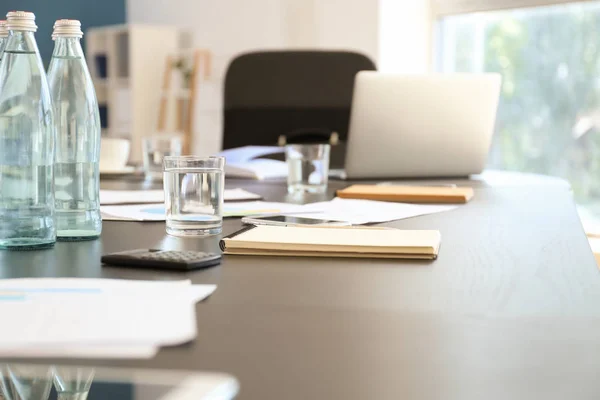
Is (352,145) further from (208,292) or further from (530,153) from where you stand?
(530,153)

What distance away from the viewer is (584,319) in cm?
52

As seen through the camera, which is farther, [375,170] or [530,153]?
[530,153]

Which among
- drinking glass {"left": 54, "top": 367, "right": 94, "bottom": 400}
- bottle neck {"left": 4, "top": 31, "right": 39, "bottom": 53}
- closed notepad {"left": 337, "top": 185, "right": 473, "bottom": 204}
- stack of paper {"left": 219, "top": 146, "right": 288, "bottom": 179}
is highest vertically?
bottle neck {"left": 4, "top": 31, "right": 39, "bottom": 53}

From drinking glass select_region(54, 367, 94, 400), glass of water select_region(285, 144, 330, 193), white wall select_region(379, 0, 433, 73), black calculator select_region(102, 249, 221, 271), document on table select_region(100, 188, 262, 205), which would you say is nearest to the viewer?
drinking glass select_region(54, 367, 94, 400)

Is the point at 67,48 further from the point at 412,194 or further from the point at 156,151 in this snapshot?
the point at 156,151

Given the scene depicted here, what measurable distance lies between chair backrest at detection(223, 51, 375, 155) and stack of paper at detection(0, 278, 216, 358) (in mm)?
2035

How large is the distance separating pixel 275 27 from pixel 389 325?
463 centimetres

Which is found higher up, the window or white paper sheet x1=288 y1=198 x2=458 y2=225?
the window

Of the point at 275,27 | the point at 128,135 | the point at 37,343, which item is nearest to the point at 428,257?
the point at 37,343

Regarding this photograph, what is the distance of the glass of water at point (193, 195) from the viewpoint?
0.91m

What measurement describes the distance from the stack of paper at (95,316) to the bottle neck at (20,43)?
0.24 meters

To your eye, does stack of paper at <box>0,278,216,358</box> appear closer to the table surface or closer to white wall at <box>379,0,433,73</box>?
the table surface

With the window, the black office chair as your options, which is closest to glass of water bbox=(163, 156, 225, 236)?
the black office chair

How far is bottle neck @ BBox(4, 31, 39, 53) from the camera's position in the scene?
755mm
